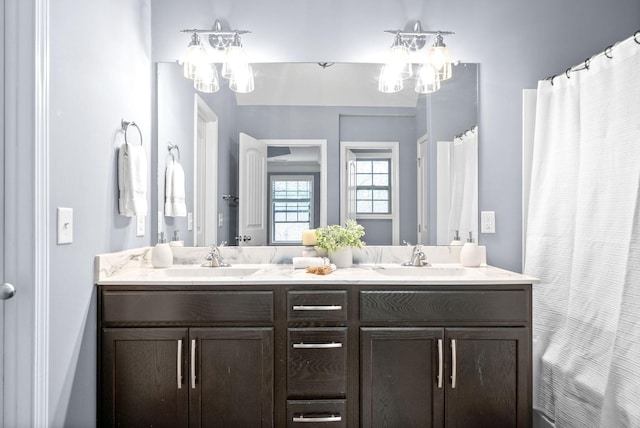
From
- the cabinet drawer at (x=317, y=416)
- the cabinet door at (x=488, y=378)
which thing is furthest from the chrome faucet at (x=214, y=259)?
the cabinet door at (x=488, y=378)

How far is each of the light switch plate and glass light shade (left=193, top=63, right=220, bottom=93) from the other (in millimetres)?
1077

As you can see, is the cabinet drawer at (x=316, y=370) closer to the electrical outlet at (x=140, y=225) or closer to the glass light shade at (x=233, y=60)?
the electrical outlet at (x=140, y=225)

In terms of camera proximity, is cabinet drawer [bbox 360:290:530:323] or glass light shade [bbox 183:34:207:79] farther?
glass light shade [bbox 183:34:207:79]

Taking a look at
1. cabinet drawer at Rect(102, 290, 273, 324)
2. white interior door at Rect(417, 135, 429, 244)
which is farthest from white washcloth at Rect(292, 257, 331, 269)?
white interior door at Rect(417, 135, 429, 244)

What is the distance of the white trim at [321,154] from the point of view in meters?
2.36

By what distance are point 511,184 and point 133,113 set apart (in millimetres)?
2042

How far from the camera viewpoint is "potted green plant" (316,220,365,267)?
2.21 metres

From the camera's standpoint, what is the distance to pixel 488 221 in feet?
7.70

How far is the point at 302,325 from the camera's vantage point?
179 centimetres

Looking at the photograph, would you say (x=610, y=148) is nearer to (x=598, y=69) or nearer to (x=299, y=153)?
(x=598, y=69)

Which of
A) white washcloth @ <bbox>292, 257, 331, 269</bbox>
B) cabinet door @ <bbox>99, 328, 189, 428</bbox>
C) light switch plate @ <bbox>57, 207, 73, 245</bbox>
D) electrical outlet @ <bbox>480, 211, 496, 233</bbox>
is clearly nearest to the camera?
light switch plate @ <bbox>57, 207, 73, 245</bbox>

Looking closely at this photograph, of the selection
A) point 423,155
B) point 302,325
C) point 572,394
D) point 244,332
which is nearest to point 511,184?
point 423,155

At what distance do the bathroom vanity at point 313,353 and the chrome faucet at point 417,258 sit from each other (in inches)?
18.7

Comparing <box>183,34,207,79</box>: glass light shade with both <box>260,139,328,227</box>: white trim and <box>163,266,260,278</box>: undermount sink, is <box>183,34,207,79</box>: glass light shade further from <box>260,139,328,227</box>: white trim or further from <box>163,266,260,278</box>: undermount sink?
<box>163,266,260,278</box>: undermount sink
